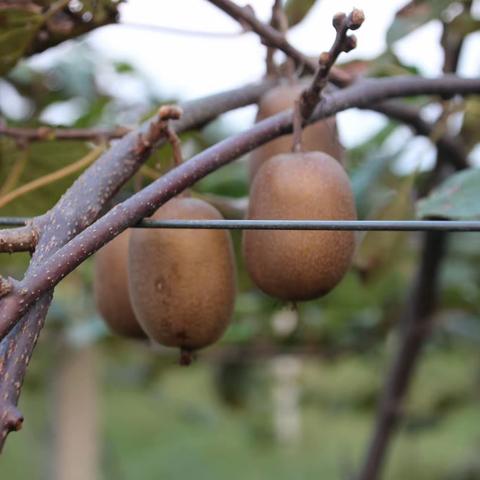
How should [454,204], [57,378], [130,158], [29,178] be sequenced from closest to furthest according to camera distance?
[130,158] < [454,204] < [29,178] < [57,378]

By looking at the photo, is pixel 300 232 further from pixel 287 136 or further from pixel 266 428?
pixel 266 428

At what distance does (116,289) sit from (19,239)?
0.19m

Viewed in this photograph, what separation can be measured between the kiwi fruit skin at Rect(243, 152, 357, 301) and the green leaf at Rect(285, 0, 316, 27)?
0.29 m

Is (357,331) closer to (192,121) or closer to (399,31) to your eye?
(399,31)

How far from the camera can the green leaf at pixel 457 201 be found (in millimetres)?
633

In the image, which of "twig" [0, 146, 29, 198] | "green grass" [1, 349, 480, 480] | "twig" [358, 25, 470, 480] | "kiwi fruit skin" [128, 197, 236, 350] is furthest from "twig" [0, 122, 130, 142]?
"green grass" [1, 349, 480, 480]

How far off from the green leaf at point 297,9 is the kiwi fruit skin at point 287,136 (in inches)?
7.5

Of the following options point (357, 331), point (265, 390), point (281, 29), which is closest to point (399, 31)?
point (281, 29)

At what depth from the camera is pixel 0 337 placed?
0.39m

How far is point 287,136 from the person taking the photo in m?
0.61

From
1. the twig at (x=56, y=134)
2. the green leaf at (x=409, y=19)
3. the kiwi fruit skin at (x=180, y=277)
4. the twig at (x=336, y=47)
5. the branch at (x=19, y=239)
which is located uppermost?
→ the green leaf at (x=409, y=19)

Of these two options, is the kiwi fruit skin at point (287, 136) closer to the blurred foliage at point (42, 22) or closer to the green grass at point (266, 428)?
the blurred foliage at point (42, 22)

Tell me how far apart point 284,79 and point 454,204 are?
0.14 m

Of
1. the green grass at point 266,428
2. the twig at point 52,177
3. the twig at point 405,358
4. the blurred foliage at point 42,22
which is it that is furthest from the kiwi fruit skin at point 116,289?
the green grass at point 266,428
